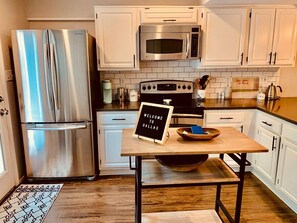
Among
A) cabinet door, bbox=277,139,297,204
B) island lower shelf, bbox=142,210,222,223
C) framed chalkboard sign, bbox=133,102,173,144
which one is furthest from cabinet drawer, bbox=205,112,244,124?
framed chalkboard sign, bbox=133,102,173,144

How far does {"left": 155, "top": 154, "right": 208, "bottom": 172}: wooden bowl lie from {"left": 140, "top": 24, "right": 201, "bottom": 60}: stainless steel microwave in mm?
1580

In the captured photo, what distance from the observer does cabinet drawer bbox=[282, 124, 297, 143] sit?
2.33m

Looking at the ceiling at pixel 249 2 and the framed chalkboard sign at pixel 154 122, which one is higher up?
the ceiling at pixel 249 2

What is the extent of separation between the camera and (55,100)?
282cm

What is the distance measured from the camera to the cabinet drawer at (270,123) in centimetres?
260

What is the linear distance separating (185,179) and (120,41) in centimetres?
203

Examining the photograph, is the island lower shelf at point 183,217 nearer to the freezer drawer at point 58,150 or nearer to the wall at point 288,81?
the freezer drawer at point 58,150

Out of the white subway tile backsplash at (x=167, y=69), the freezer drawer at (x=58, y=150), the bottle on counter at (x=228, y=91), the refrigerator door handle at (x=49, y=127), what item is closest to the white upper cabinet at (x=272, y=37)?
the bottle on counter at (x=228, y=91)

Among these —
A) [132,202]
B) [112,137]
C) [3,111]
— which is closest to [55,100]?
[3,111]

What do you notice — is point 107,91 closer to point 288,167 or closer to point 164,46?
point 164,46

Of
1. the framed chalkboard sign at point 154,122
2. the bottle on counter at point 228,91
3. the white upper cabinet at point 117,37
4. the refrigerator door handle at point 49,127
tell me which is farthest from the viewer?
the bottle on counter at point 228,91

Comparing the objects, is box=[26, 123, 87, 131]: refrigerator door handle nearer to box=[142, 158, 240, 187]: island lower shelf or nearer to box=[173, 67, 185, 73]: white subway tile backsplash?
box=[142, 158, 240, 187]: island lower shelf

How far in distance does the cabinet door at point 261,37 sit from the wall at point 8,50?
2983 mm

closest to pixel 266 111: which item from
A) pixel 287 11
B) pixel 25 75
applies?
pixel 287 11
